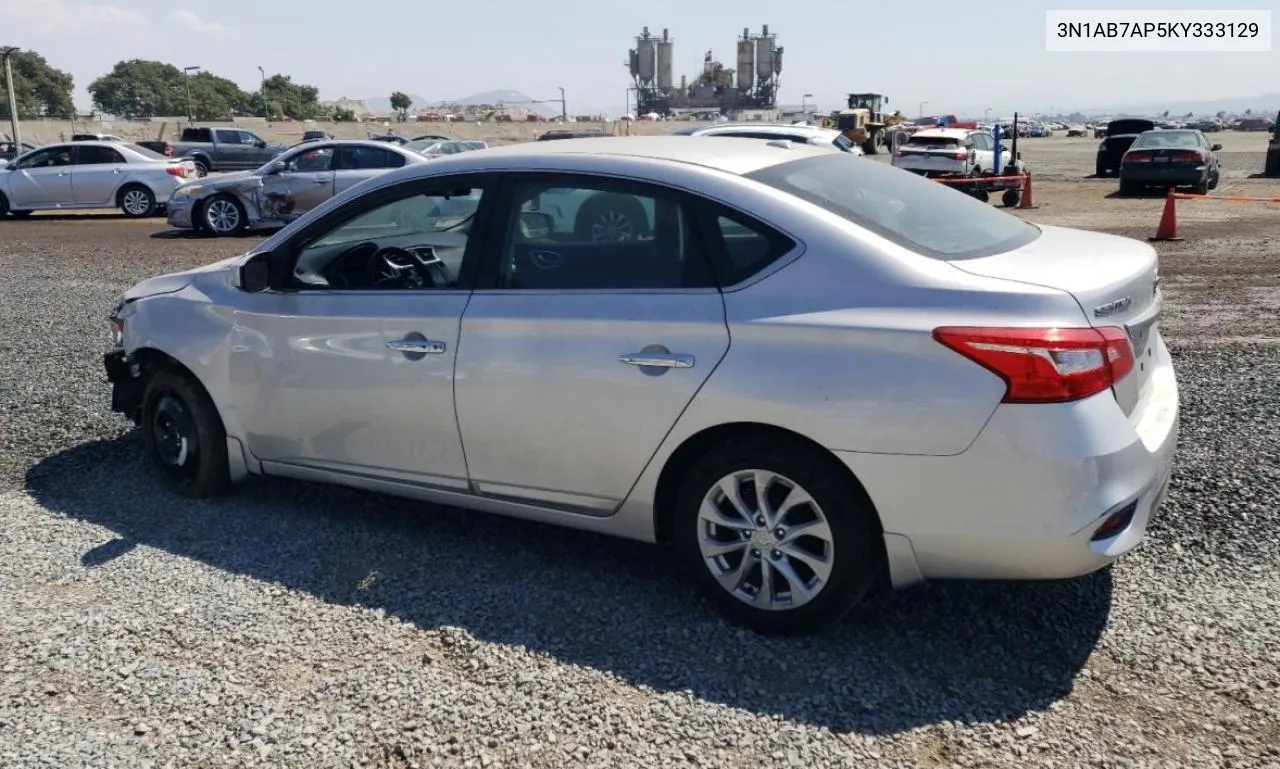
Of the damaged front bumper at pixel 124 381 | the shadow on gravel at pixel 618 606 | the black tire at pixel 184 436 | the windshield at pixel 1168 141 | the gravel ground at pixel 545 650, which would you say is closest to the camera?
the gravel ground at pixel 545 650

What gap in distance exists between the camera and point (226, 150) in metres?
33.4

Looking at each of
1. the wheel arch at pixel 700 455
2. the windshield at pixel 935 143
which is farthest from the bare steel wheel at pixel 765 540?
the windshield at pixel 935 143

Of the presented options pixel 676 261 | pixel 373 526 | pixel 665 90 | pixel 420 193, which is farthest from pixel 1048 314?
pixel 665 90

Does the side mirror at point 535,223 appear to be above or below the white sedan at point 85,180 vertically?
below

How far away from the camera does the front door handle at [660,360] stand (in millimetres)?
3537

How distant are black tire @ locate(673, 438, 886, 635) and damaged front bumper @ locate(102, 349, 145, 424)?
3.08 m

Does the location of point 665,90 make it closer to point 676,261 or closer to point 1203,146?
point 1203,146

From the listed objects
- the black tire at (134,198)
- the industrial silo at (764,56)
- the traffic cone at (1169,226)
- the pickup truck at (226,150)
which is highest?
the industrial silo at (764,56)

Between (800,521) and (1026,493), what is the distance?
735 mm

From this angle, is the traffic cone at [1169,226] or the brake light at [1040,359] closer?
the brake light at [1040,359]

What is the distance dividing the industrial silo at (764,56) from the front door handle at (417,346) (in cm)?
15771

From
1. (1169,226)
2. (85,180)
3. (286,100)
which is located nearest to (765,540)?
(1169,226)

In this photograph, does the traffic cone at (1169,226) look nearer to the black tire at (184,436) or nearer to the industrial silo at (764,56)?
the black tire at (184,436)

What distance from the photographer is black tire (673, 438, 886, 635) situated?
3379 millimetres
